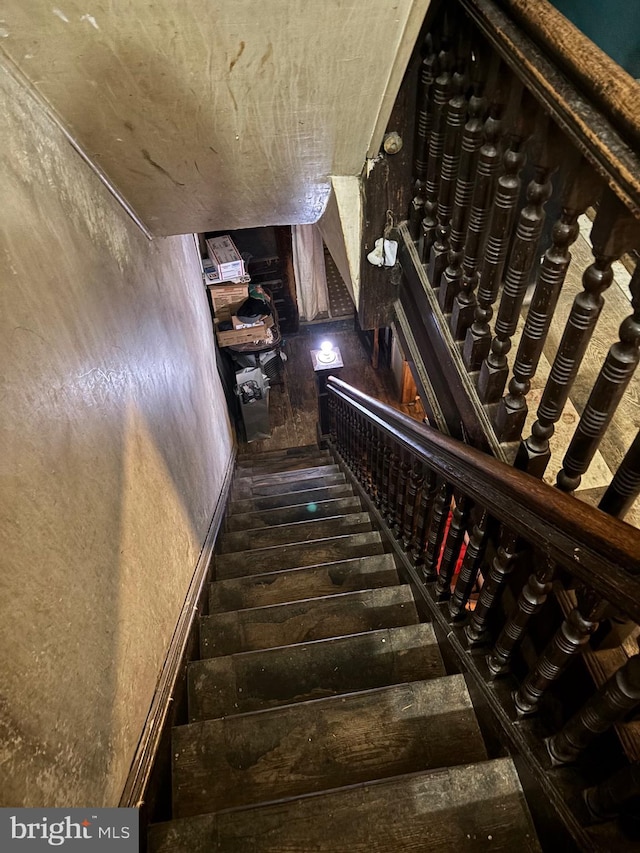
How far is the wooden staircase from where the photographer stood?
1.09 m

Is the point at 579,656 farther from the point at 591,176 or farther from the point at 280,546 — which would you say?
the point at 280,546

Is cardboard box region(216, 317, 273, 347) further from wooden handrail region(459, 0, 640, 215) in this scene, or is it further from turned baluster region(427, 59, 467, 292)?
wooden handrail region(459, 0, 640, 215)

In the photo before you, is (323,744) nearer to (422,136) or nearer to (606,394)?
(606,394)

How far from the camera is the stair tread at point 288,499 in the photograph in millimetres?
3574

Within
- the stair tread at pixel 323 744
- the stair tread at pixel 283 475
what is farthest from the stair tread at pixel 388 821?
the stair tread at pixel 283 475

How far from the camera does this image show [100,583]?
1141 mm

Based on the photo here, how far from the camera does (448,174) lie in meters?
1.45

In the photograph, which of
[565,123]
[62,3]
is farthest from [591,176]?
[62,3]

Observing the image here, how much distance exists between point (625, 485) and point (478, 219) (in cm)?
78

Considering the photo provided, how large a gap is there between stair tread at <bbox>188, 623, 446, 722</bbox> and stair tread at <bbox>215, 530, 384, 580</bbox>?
78 centimetres

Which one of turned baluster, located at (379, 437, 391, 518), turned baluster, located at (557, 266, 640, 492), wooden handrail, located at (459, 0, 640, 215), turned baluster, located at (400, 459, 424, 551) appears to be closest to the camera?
wooden handrail, located at (459, 0, 640, 215)

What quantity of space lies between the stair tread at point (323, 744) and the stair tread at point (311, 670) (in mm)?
169

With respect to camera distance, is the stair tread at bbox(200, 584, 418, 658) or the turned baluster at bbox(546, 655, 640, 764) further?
the stair tread at bbox(200, 584, 418, 658)

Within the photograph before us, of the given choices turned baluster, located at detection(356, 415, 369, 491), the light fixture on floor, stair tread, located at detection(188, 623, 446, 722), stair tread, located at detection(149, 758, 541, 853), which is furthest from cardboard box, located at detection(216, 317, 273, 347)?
stair tread, located at detection(149, 758, 541, 853)
